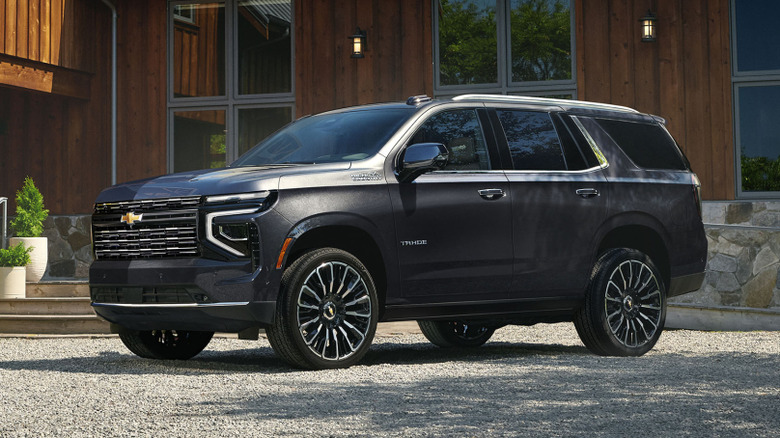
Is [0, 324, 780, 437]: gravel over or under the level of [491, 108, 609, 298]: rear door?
under

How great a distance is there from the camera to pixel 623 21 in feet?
53.8

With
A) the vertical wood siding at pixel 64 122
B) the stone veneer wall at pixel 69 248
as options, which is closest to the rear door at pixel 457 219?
the vertical wood siding at pixel 64 122

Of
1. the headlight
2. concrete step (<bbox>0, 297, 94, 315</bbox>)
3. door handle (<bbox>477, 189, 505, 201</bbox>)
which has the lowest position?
concrete step (<bbox>0, 297, 94, 315</bbox>)

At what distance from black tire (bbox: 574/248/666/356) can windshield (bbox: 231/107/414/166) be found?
217cm

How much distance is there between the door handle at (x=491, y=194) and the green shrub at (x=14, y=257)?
7.56 meters

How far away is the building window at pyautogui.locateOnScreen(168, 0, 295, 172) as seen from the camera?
17719 millimetres

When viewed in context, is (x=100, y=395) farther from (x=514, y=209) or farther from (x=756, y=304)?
(x=756, y=304)

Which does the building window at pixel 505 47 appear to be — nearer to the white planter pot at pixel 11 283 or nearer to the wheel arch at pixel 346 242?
the white planter pot at pixel 11 283

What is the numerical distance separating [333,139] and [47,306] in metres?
5.58

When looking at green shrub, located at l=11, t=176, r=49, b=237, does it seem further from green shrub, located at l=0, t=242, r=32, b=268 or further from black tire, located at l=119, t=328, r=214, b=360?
black tire, located at l=119, t=328, r=214, b=360

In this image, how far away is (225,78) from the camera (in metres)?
17.9

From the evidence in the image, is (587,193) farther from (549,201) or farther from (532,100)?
(532,100)

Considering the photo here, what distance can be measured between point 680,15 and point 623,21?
32.5 inches

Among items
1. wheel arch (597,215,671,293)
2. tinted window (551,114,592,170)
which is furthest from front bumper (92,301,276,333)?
wheel arch (597,215,671,293)
